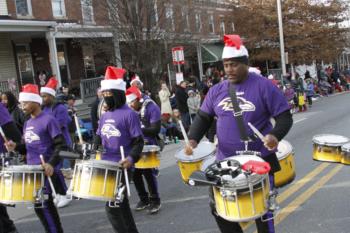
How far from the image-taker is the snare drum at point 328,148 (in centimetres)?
532

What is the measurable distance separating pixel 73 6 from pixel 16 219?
15289mm

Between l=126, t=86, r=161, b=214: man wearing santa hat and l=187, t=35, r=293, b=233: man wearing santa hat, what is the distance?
2.75m

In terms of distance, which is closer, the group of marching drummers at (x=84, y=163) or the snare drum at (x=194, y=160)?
the group of marching drummers at (x=84, y=163)

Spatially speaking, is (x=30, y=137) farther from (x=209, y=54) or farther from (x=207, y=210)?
(x=209, y=54)

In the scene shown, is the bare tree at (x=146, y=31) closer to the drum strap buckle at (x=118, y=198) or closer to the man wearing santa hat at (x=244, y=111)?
the drum strap buckle at (x=118, y=198)

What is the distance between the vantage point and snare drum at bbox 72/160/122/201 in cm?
464

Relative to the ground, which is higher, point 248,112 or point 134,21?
point 134,21

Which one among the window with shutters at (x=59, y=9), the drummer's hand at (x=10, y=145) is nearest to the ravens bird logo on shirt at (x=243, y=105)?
the drummer's hand at (x=10, y=145)

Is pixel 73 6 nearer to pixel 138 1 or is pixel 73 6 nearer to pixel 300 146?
pixel 138 1

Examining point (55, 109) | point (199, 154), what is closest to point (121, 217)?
point (199, 154)

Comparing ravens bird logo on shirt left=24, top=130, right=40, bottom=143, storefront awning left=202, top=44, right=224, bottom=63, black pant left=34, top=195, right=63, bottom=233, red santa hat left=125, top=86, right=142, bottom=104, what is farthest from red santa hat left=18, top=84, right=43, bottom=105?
storefront awning left=202, top=44, right=224, bottom=63

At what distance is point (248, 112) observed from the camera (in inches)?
158

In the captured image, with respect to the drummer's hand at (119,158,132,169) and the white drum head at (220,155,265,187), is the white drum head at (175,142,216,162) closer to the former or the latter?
the drummer's hand at (119,158,132,169)

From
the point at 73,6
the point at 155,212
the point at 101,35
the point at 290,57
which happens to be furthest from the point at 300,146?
the point at 290,57
